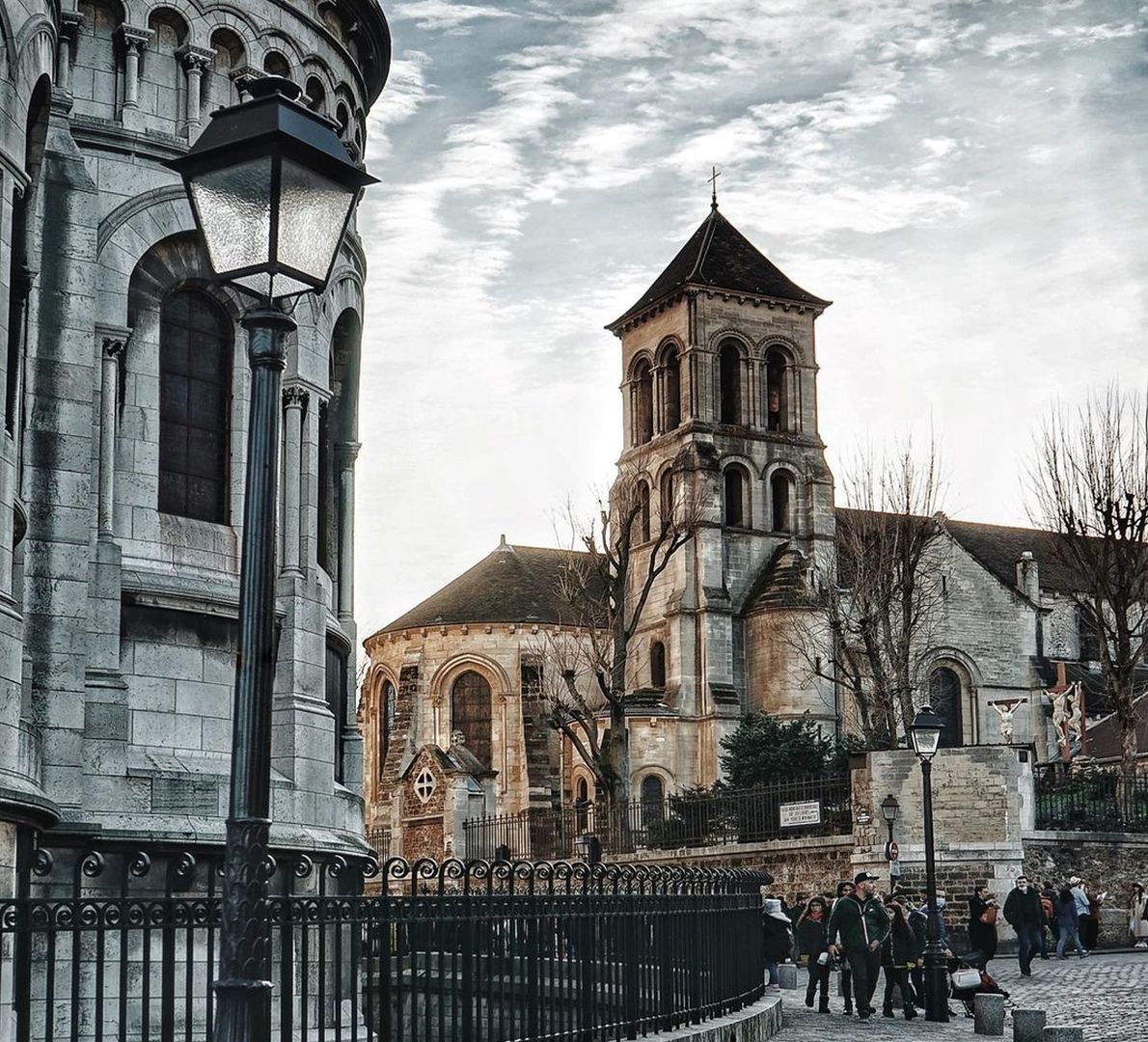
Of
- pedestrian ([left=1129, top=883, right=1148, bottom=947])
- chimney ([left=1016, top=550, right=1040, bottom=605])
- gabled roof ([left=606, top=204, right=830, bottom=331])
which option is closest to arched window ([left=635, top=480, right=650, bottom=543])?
gabled roof ([left=606, top=204, right=830, bottom=331])

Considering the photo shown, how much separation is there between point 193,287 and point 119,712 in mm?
4362

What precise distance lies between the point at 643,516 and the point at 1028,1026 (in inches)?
1696

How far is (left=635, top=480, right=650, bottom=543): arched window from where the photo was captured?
56.9 m

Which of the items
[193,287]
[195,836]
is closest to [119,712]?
[195,836]

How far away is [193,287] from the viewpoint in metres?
16.8

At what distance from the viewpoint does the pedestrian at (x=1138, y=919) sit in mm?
29906

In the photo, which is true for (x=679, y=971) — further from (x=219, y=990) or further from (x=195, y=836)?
(x=219, y=990)

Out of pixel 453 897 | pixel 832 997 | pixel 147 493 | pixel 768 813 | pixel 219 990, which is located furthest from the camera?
pixel 768 813

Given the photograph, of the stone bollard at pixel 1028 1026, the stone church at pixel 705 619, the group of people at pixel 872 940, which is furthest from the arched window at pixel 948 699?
the stone bollard at pixel 1028 1026

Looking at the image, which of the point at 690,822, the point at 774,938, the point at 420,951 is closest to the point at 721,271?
the point at 690,822

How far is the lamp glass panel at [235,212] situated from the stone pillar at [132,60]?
35.7 ft

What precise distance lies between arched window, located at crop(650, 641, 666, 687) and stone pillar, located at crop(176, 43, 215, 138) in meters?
39.8

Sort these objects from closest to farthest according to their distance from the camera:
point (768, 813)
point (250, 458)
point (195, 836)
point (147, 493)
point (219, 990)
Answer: point (219, 990) < point (250, 458) < point (195, 836) < point (147, 493) < point (768, 813)

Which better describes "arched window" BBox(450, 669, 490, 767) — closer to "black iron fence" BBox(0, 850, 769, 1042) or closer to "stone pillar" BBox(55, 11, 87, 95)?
"black iron fence" BBox(0, 850, 769, 1042)
